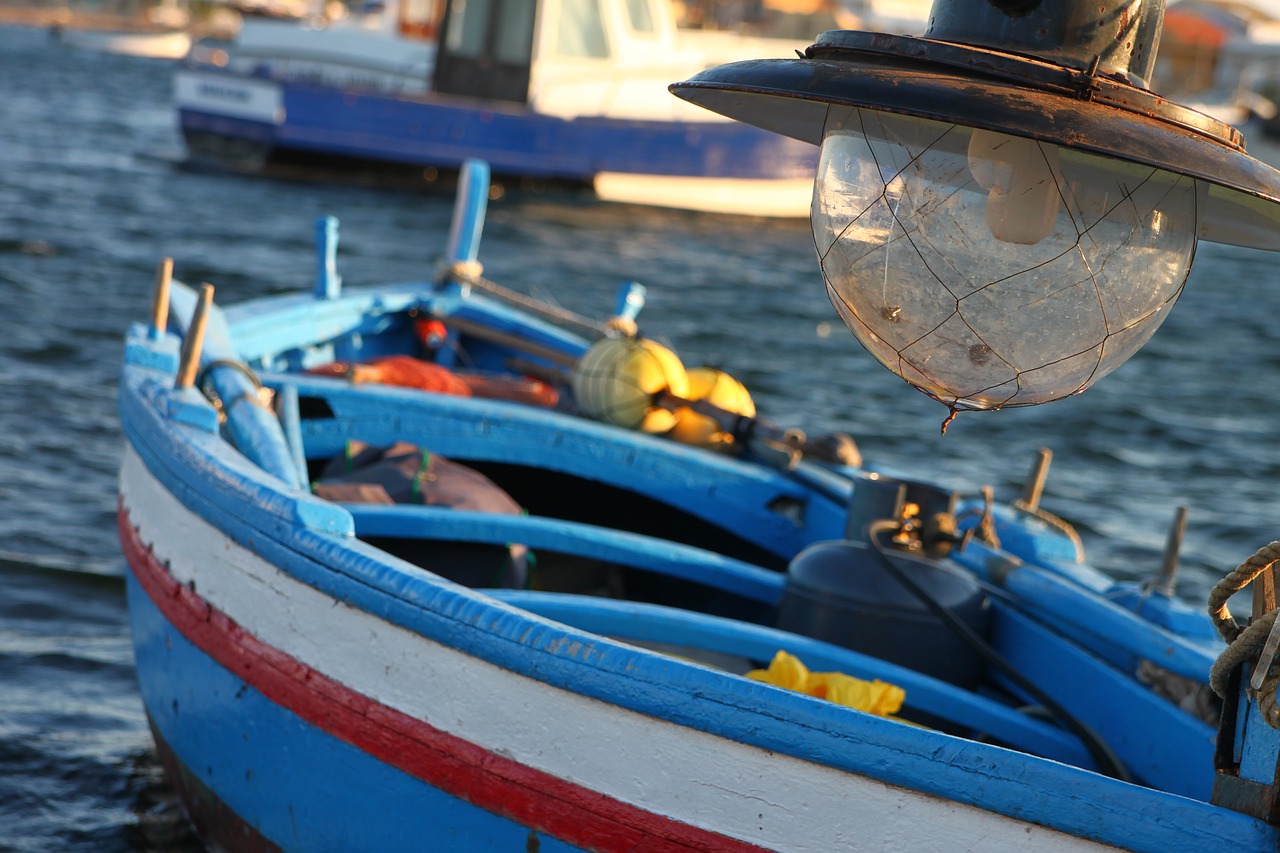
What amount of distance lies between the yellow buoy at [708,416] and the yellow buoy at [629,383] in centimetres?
6

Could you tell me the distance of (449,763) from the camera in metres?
2.95

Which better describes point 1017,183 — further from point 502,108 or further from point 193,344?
point 502,108

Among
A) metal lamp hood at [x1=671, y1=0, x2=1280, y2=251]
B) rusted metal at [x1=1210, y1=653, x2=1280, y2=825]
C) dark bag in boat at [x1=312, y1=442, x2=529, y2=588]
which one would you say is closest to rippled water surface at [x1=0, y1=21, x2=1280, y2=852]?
dark bag in boat at [x1=312, y1=442, x2=529, y2=588]

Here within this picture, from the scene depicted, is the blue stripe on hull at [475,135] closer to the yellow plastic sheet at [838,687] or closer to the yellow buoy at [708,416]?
the yellow buoy at [708,416]

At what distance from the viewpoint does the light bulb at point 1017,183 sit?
1.85m

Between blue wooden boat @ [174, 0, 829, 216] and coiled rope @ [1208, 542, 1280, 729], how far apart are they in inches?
641

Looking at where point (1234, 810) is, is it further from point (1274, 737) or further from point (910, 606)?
point (910, 606)

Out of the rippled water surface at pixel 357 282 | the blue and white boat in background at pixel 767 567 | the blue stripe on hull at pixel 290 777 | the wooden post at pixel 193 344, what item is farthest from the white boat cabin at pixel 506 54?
the blue stripe on hull at pixel 290 777

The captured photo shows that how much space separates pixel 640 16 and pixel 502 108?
2.99m

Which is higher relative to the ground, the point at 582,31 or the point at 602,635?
the point at 582,31

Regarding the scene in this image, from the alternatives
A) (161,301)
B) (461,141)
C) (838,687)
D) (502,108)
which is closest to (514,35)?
(502,108)

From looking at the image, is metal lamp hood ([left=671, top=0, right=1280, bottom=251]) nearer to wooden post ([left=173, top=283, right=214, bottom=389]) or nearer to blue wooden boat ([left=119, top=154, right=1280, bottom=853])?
blue wooden boat ([left=119, top=154, right=1280, bottom=853])

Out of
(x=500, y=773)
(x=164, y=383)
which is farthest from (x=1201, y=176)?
(x=164, y=383)

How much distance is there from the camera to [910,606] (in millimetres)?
3877
